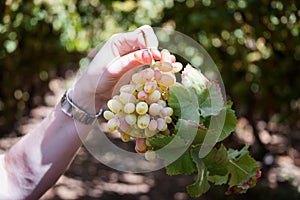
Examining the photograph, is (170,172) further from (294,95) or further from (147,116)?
(294,95)

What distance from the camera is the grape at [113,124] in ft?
2.86

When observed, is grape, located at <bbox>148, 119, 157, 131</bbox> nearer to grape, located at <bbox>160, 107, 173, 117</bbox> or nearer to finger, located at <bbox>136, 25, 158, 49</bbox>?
grape, located at <bbox>160, 107, 173, 117</bbox>

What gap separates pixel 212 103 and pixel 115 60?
0.19 meters

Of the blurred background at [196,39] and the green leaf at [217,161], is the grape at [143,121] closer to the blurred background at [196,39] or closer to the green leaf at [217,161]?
the green leaf at [217,161]

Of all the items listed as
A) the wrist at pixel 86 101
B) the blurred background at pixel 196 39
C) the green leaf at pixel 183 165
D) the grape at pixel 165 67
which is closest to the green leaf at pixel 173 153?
the green leaf at pixel 183 165

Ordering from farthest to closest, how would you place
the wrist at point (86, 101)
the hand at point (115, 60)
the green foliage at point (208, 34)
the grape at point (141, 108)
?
the green foliage at point (208, 34) < the wrist at point (86, 101) < the hand at point (115, 60) < the grape at point (141, 108)

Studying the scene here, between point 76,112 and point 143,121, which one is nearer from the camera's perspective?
point 143,121

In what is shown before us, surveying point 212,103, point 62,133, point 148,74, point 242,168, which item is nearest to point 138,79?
point 148,74

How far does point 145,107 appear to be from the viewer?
33.3 inches

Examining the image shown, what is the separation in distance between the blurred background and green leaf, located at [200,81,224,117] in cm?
185

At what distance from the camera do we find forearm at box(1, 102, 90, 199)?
3.97 ft

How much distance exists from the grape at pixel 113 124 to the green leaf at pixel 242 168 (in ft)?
0.69

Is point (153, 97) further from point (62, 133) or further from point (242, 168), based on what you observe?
point (62, 133)

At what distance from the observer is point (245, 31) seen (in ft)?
10.5
